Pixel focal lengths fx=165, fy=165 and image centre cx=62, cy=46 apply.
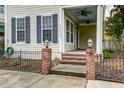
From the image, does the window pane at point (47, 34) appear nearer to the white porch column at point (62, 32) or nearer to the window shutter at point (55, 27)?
the window shutter at point (55, 27)

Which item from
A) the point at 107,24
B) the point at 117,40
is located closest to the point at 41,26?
the point at 117,40

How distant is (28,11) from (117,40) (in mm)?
Answer: 8442

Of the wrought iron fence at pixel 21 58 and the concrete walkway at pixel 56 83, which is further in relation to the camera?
the wrought iron fence at pixel 21 58

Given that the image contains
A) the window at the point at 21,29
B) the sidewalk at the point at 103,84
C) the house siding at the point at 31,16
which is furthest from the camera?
the window at the point at 21,29

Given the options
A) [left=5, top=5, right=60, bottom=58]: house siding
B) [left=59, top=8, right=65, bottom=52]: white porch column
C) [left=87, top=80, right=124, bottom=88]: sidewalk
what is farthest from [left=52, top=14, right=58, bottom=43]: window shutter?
[left=87, top=80, right=124, bottom=88]: sidewalk

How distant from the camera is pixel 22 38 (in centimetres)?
1087

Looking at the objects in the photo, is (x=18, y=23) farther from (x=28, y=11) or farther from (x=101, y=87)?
(x=101, y=87)

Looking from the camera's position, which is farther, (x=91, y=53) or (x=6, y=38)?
(x=6, y=38)

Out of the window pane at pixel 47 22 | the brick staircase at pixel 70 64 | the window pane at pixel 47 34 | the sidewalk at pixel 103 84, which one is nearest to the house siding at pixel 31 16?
the window pane at pixel 47 22

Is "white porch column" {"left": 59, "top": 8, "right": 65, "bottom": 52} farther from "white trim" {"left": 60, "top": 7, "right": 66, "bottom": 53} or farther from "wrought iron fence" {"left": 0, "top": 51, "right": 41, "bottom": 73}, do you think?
"wrought iron fence" {"left": 0, "top": 51, "right": 41, "bottom": 73}

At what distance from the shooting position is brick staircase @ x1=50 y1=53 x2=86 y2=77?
702 cm

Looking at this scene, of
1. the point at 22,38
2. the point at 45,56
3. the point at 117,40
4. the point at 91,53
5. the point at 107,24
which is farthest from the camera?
the point at 107,24

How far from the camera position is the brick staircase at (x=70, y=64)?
7.02 meters
